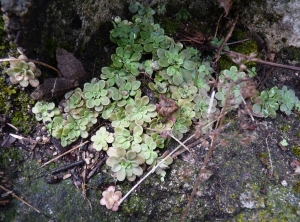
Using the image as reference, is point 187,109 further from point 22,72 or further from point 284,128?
point 22,72

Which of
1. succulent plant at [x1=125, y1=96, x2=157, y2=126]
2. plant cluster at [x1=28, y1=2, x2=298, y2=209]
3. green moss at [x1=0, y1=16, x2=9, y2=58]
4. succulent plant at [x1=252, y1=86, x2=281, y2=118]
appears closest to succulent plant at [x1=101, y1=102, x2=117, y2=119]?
plant cluster at [x1=28, y1=2, x2=298, y2=209]

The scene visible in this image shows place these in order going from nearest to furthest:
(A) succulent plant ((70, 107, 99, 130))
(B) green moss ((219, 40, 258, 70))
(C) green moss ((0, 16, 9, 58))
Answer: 1. (C) green moss ((0, 16, 9, 58))
2. (A) succulent plant ((70, 107, 99, 130))
3. (B) green moss ((219, 40, 258, 70))

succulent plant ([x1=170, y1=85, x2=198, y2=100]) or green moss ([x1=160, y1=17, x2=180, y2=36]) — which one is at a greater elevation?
green moss ([x1=160, y1=17, x2=180, y2=36])

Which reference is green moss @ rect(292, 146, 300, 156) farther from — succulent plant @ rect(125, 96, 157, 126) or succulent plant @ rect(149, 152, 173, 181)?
succulent plant @ rect(125, 96, 157, 126)

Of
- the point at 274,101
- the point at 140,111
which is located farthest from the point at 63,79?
the point at 274,101

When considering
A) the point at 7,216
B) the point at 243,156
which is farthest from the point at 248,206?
the point at 7,216

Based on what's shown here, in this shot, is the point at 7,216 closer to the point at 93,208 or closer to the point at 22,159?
the point at 22,159
